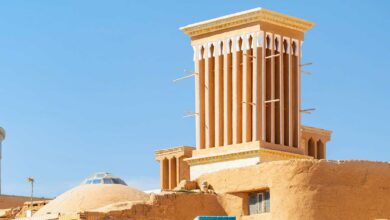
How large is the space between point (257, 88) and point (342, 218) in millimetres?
12259

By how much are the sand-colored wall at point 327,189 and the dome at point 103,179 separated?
7709mm

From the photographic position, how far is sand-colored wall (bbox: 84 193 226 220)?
1715 inches

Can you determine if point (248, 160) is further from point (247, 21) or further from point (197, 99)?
point (247, 21)

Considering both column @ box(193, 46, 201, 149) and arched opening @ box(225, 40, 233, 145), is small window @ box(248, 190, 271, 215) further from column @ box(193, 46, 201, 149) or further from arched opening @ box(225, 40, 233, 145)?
column @ box(193, 46, 201, 149)

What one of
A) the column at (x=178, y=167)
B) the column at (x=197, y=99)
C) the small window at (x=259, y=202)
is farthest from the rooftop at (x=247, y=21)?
the small window at (x=259, y=202)

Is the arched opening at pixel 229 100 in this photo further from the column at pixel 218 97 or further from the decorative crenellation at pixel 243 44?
the column at pixel 218 97

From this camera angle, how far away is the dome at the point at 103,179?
4941cm

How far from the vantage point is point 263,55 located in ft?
178

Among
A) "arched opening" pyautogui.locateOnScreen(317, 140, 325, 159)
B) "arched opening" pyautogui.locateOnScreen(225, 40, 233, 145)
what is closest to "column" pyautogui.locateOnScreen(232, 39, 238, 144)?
"arched opening" pyautogui.locateOnScreen(225, 40, 233, 145)

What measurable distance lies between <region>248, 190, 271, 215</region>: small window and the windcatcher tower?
313 inches

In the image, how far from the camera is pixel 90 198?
46.3 m

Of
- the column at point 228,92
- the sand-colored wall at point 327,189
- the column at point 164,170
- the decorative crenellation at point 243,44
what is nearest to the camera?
the sand-colored wall at point 327,189

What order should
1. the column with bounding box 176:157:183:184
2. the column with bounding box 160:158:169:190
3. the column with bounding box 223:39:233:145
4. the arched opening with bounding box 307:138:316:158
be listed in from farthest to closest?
the arched opening with bounding box 307:138:316:158 < the column with bounding box 160:158:169:190 < the column with bounding box 176:157:183:184 < the column with bounding box 223:39:233:145

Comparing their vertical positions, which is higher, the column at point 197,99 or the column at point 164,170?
the column at point 197,99
